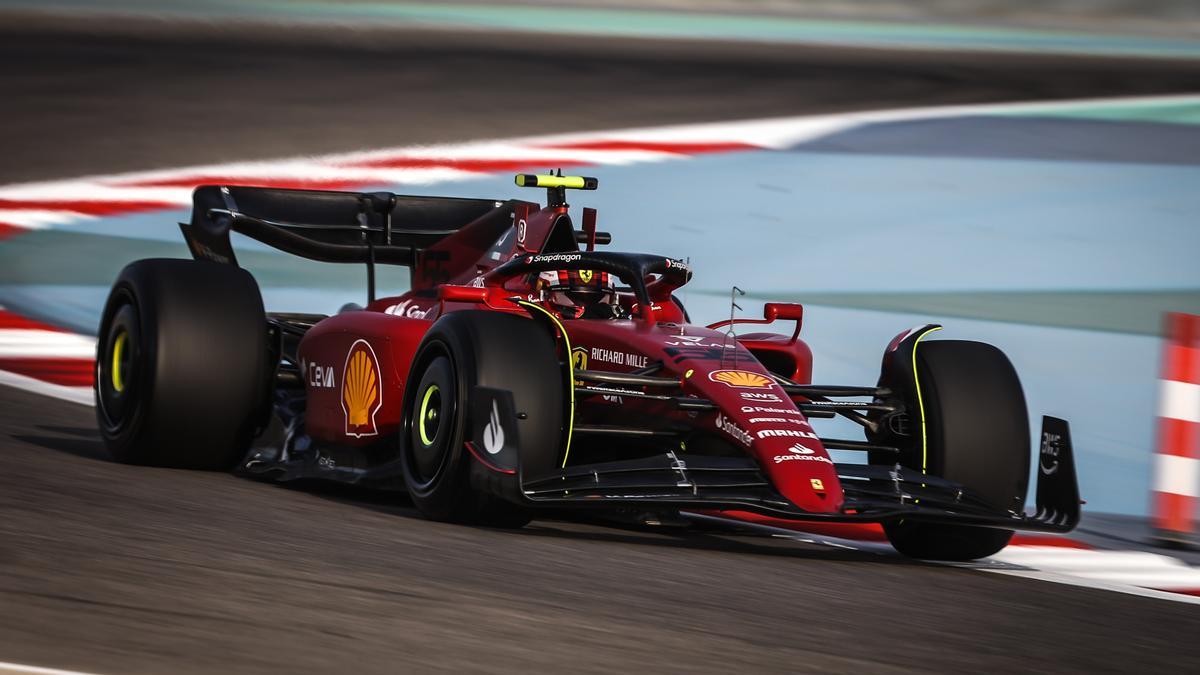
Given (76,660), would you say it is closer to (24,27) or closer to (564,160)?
(564,160)

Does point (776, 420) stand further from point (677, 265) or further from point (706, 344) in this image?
point (677, 265)

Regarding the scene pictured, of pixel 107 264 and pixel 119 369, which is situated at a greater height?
pixel 107 264

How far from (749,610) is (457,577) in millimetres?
825

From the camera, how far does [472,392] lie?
19.2ft

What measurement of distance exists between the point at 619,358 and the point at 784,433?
83 cm

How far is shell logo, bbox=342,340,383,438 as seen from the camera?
Result: 22.8ft

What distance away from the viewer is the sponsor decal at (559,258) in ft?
21.3

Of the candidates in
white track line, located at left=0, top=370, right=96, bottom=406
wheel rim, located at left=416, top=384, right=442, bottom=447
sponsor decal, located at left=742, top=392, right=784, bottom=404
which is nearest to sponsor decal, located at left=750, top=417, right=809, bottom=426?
sponsor decal, located at left=742, top=392, right=784, bottom=404

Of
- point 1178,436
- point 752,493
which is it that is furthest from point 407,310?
point 1178,436

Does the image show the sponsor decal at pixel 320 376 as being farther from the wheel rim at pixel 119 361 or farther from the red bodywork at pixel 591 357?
the wheel rim at pixel 119 361

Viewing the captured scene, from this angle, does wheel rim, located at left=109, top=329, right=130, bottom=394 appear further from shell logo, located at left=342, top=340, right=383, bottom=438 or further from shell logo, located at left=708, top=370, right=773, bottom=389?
shell logo, located at left=708, top=370, right=773, bottom=389

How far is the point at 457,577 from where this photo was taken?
15.9ft

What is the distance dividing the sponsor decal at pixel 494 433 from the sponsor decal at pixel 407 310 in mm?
1548

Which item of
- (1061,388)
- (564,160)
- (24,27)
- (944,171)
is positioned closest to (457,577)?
(1061,388)
